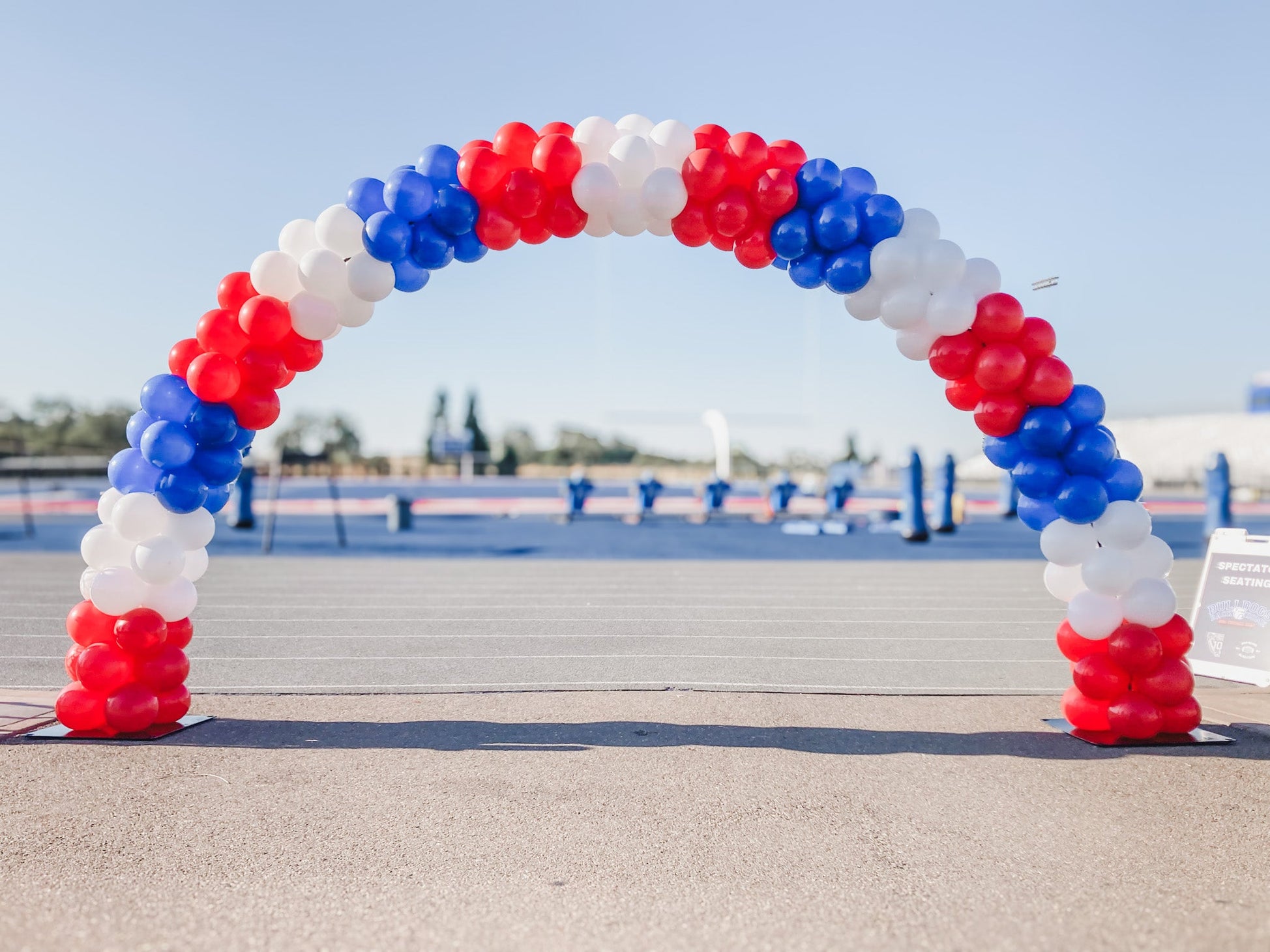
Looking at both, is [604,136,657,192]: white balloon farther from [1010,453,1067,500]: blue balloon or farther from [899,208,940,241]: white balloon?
[1010,453,1067,500]: blue balloon

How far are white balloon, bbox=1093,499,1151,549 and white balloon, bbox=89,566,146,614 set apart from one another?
5864 mm

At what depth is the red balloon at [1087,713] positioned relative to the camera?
5113 millimetres

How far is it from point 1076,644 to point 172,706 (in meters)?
5.61

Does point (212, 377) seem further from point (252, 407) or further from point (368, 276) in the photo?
point (368, 276)

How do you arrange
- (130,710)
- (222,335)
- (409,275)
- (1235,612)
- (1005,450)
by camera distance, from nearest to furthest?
(130,710) → (222,335) → (409,275) → (1005,450) → (1235,612)

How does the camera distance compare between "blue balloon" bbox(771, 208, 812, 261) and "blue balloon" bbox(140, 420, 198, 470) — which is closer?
"blue balloon" bbox(140, 420, 198, 470)

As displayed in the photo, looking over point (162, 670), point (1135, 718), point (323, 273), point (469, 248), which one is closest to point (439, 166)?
point (469, 248)

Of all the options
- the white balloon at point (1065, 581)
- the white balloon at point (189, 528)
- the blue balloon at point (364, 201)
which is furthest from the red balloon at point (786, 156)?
the white balloon at point (189, 528)

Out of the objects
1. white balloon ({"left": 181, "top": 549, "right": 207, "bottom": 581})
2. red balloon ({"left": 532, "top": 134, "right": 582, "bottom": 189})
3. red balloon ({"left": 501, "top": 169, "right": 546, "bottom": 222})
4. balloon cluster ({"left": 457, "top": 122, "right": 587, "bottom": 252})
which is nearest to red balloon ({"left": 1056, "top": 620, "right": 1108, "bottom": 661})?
white balloon ({"left": 181, "top": 549, "right": 207, "bottom": 581})

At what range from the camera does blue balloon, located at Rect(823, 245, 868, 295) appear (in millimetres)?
5148

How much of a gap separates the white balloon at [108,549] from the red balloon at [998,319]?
5.37 meters

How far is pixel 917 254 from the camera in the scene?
5.13 meters

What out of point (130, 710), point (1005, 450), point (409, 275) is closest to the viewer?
point (130, 710)

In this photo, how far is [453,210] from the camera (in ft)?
16.6
